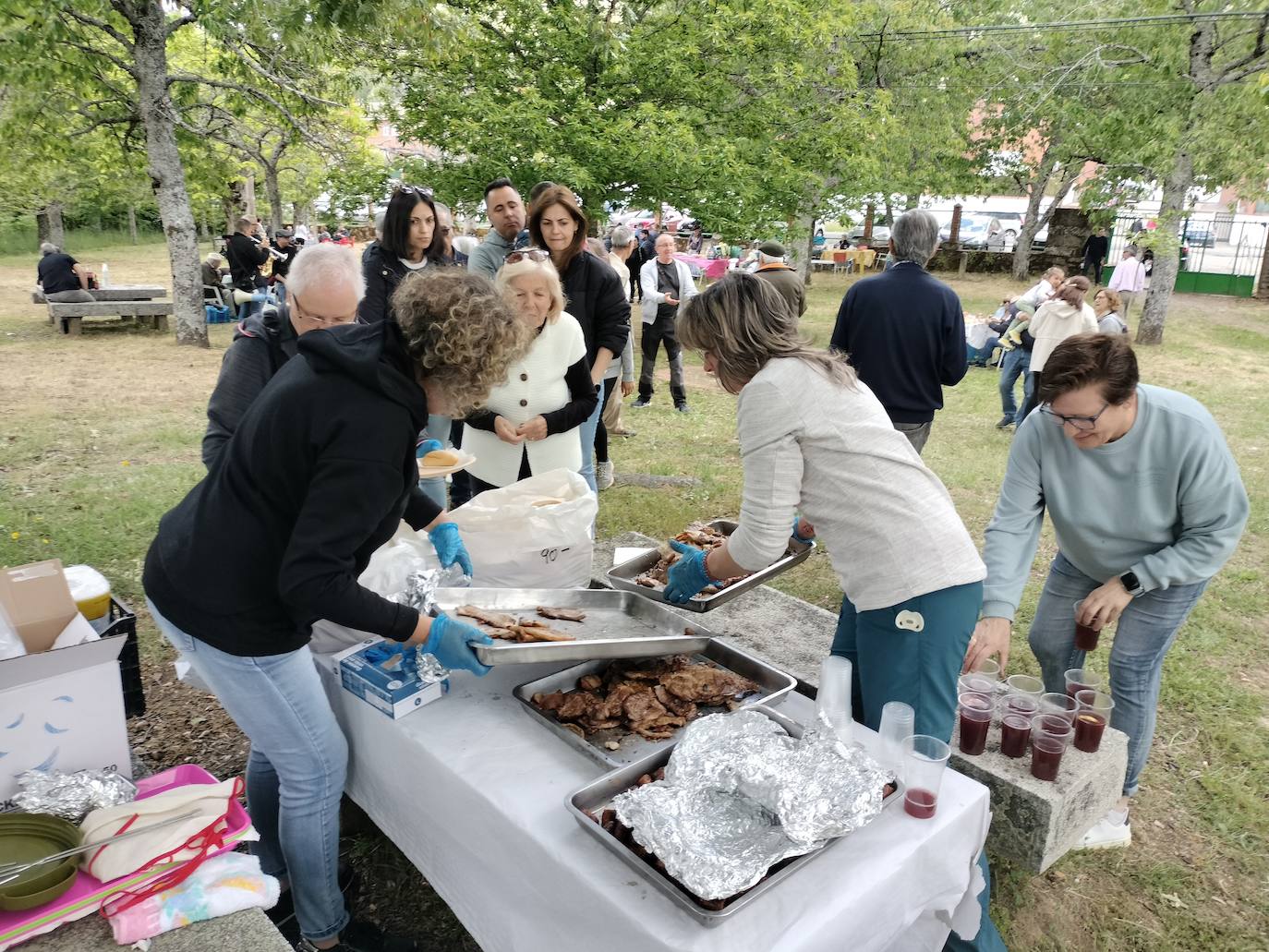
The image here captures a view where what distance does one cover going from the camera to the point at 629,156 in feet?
31.0

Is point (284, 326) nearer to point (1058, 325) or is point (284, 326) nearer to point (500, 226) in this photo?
point (500, 226)

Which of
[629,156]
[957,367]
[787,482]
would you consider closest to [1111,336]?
[787,482]

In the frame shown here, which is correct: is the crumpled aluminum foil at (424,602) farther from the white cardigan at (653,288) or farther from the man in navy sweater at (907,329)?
the white cardigan at (653,288)

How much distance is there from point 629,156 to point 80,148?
997 cm

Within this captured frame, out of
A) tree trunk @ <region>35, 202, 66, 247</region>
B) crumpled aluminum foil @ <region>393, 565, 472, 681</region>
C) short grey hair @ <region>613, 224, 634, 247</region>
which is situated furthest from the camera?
tree trunk @ <region>35, 202, 66, 247</region>

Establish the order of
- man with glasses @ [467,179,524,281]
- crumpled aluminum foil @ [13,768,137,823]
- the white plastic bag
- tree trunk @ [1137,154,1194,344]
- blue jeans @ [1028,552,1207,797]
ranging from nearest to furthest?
crumpled aluminum foil @ [13,768,137,823]
blue jeans @ [1028,552,1207,797]
the white plastic bag
man with glasses @ [467,179,524,281]
tree trunk @ [1137,154,1194,344]

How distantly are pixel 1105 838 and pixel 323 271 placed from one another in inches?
118

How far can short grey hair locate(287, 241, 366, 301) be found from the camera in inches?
95.4

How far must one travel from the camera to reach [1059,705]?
7.57ft

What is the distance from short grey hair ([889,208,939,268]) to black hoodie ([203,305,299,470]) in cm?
276

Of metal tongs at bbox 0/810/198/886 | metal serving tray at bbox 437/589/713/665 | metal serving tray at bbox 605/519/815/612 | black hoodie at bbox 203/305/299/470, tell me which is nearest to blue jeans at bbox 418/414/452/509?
metal serving tray at bbox 605/519/815/612

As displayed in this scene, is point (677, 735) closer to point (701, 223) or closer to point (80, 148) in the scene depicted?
point (701, 223)

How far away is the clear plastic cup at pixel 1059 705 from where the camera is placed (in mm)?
2273

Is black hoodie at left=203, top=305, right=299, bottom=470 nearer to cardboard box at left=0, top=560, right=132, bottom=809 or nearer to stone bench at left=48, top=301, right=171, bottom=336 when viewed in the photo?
cardboard box at left=0, top=560, right=132, bottom=809
